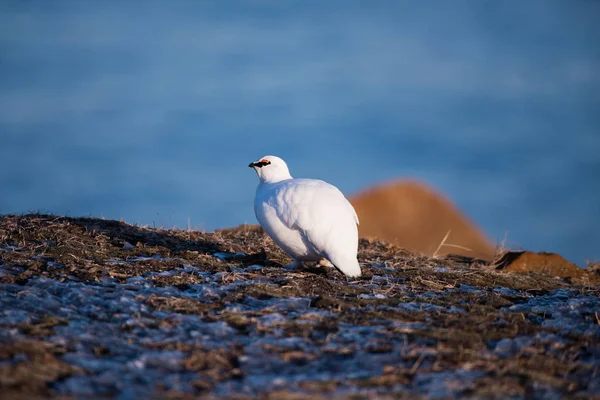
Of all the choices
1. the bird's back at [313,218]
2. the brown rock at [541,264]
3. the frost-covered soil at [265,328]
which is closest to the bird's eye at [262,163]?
the bird's back at [313,218]

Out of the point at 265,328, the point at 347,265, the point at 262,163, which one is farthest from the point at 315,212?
the point at 265,328

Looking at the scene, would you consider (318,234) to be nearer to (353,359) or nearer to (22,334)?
(353,359)

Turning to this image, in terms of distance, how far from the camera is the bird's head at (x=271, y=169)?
8.22m

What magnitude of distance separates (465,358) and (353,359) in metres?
0.78

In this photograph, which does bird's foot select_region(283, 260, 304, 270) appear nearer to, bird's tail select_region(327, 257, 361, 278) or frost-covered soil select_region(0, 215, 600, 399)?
frost-covered soil select_region(0, 215, 600, 399)

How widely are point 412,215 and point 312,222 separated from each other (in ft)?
58.6

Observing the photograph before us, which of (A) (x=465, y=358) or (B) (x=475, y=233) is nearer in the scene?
(A) (x=465, y=358)

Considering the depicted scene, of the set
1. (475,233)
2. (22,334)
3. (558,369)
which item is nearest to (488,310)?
(558,369)

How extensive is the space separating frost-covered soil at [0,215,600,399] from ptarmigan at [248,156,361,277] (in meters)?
0.28

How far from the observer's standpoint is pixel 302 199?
6.90 metres

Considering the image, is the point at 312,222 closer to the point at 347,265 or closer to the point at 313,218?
the point at 313,218

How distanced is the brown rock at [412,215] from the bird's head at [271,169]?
13248mm

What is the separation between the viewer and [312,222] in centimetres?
674

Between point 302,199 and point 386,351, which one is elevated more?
point 302,199
